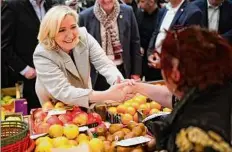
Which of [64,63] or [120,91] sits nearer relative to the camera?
[120,91]

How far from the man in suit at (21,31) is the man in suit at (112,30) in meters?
0.45

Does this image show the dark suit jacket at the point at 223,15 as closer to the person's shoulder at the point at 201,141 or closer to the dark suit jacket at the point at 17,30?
the dark suit jacket at the point at 17,30

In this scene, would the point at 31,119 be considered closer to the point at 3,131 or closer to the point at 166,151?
the point at 3,131

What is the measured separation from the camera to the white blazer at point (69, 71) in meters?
2.69

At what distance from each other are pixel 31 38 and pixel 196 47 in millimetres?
2638

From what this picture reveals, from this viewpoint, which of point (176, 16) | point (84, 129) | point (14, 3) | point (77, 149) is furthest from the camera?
point (176, 16)

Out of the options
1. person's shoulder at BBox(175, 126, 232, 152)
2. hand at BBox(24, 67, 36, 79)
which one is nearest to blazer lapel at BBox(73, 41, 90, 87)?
hand at BBox(24, 67, 36, 79)

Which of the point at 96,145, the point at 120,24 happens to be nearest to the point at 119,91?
the point at 96,145

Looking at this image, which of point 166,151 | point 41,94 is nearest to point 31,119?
point 41,94

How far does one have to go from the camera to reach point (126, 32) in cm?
405

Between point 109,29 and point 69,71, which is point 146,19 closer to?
point 109,29

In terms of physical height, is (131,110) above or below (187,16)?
below

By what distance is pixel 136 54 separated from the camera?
166 inches

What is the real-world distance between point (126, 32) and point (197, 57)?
101 inches
